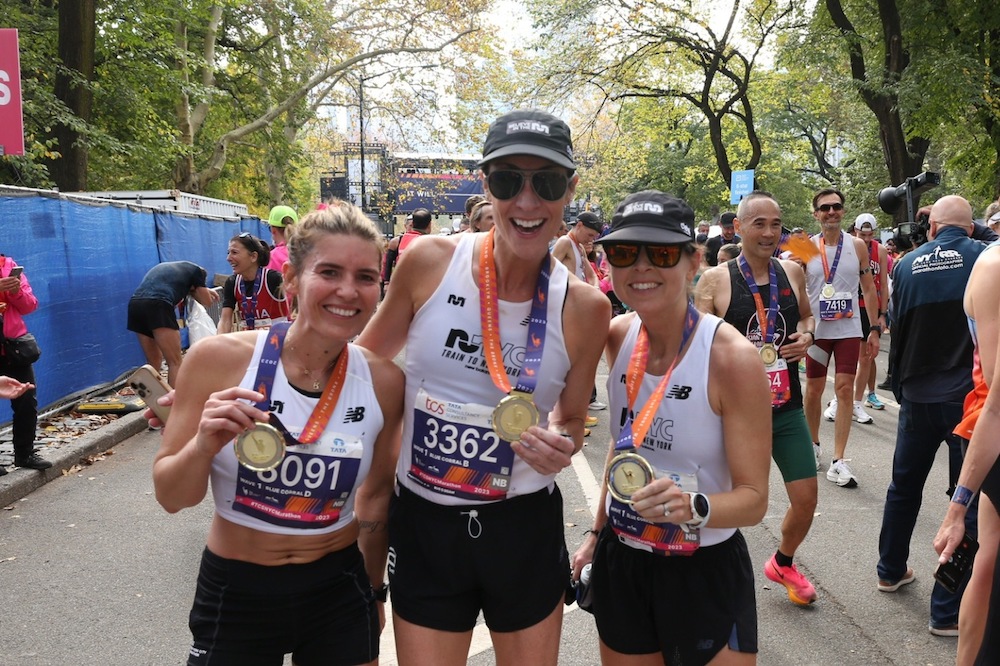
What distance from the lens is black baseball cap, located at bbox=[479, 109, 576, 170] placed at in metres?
2.30

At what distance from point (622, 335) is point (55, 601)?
367cm

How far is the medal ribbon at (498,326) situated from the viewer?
7.57ft

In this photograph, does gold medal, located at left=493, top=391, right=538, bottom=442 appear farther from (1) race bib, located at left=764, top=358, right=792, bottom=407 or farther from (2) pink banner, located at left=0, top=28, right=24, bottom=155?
(2) pink banner, located at left=0, top=28, right=24, bottom=155

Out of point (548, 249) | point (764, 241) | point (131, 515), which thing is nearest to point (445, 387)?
point (548, 249)

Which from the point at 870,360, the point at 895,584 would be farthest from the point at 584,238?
the point at 895,584

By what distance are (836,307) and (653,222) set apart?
16.7 ft

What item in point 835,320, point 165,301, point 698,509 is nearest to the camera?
point 698,509

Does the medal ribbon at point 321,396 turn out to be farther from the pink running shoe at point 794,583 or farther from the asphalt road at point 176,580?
the pink running shoe at point 794,583

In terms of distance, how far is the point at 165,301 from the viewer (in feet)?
28.6

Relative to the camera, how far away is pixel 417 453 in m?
2.40

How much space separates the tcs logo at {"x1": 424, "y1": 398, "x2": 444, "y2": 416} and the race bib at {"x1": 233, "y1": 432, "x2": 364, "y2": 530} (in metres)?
0.27

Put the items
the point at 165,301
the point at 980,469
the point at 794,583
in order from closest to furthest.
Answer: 1. the point at 980,469
2. the point at 794,583
3. the point at 165,301

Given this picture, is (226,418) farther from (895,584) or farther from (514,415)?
(895,584)

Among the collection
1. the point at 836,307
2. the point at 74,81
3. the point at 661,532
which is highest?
the point at 74,81
